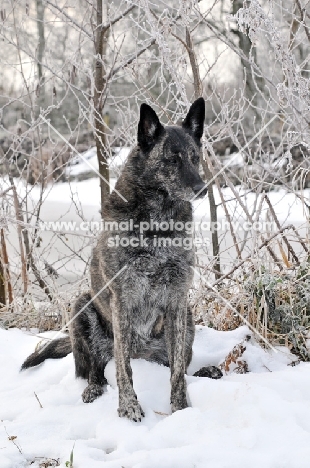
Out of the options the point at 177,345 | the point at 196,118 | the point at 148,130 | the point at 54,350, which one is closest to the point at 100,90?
the point at 196,118

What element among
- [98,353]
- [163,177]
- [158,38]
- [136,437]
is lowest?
[136,437]

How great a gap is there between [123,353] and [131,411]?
345 mm

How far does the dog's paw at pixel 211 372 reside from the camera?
3.59 m

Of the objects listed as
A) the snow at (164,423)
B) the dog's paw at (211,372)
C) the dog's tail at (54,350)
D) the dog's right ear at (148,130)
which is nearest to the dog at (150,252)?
the dog's right ear at (148,130)

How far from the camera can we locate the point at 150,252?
3.18 metres

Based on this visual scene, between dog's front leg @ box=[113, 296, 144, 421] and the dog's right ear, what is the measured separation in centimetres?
96

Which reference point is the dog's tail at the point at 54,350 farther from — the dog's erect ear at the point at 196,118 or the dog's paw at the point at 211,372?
the dog's erect ear at the point at 196,118

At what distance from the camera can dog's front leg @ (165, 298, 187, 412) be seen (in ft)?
10.4

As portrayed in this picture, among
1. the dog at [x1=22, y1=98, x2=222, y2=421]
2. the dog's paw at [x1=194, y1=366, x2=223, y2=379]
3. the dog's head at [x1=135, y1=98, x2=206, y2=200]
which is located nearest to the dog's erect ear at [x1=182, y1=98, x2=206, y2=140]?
the dog at [x1=22, y1=98, x2=222, y2=421]

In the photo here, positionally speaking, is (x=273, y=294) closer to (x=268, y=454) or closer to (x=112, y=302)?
(x=112, y=302)

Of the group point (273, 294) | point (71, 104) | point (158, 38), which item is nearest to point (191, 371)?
point (273, 294)

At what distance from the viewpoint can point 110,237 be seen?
3.27 m

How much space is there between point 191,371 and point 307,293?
1017 mm

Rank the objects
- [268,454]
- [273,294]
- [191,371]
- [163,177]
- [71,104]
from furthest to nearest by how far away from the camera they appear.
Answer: [71,104]
[273,294]
[191,371]
[163,177]
[268,454]
